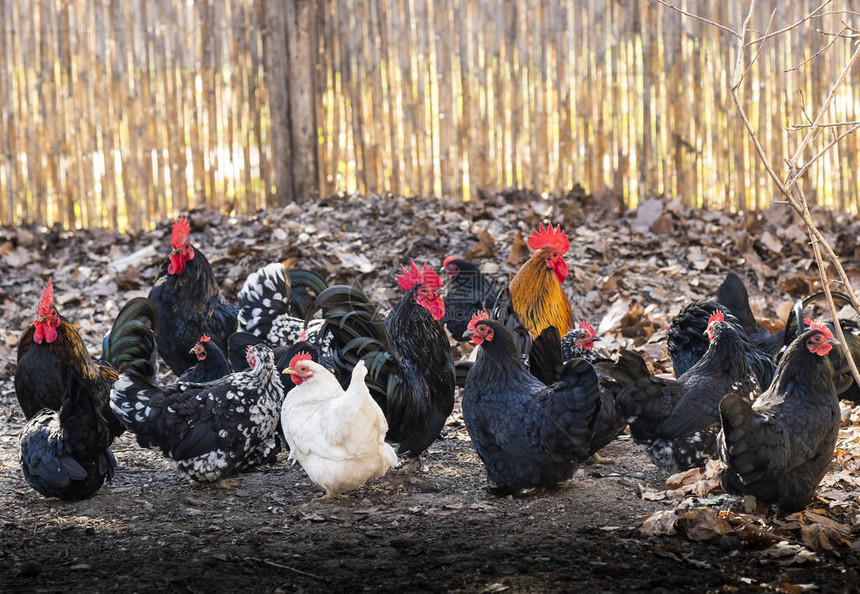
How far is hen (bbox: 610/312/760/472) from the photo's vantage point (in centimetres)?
444

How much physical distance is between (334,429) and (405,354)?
93 centimetres

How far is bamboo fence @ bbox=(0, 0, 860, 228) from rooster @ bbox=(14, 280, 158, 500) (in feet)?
17.9

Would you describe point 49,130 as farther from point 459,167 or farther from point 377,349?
point 377,349

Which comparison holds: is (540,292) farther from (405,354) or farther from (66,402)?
(66,402)

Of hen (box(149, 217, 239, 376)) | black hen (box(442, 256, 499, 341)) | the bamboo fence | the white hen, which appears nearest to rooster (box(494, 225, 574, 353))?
black hen (box(442, 256, 499, 341))

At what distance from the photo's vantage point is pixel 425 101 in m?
10.5

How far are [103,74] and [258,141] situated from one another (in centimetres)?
206

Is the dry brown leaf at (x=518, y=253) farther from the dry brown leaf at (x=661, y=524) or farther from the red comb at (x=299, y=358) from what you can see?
the dry brown leaf at (x=661, y=524)

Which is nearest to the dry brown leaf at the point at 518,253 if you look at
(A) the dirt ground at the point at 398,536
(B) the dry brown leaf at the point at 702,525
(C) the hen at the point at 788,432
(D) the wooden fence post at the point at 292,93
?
(A) the dirt ground at the point at 398,536

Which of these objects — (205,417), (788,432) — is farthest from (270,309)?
(788,432)

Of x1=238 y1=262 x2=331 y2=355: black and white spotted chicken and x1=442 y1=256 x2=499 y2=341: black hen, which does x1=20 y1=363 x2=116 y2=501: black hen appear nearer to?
x1=238 y1=262 x2=331 y2=355: black and white spotted chicken

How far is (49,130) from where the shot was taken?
1055cm

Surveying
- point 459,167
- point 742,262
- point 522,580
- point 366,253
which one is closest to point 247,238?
point 366,253

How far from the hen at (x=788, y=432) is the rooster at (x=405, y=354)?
5.91ft
